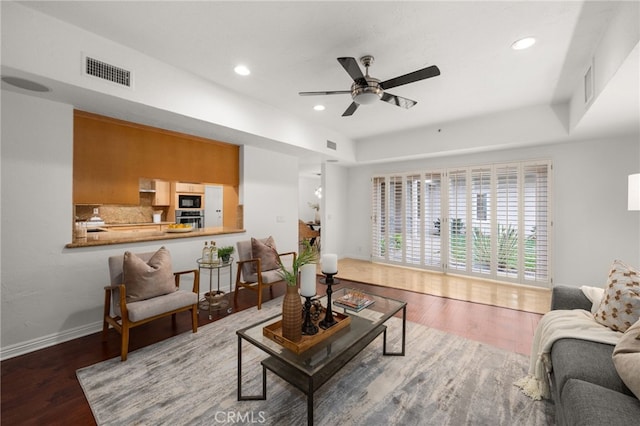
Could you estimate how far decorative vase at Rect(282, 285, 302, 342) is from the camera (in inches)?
70.9

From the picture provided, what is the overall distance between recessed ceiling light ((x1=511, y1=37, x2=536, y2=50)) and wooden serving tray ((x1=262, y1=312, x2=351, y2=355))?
2.90 metres

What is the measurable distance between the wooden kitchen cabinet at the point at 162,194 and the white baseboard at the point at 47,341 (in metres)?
3.81

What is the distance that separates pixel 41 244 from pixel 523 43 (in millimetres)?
4940

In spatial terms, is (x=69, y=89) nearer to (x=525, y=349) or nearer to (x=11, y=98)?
(x=11, y=98)

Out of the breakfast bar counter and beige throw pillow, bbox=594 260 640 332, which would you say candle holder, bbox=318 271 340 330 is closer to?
beige throw pillow, bbox=594 260 640 332

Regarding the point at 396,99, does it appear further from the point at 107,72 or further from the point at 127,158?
the point at 127,158

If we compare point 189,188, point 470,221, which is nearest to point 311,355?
point 470,221

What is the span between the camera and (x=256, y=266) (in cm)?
366

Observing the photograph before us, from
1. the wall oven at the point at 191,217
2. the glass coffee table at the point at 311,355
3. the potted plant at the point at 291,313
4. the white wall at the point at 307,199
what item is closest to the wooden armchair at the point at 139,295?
the glass coffee table at the point at 311,355

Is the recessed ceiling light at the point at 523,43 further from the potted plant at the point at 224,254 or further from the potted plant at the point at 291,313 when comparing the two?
the potted plant at the point at 224,254

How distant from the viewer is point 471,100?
383 cm

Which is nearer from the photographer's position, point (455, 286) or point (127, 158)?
point (127, 158)

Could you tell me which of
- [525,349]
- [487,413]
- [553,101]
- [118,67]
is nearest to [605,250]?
[553,101]

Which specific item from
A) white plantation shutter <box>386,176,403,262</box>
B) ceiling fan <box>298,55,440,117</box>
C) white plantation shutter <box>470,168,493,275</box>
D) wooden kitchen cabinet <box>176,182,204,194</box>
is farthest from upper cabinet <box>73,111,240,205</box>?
white plantation shutter <box>470,168,493,275</box>
